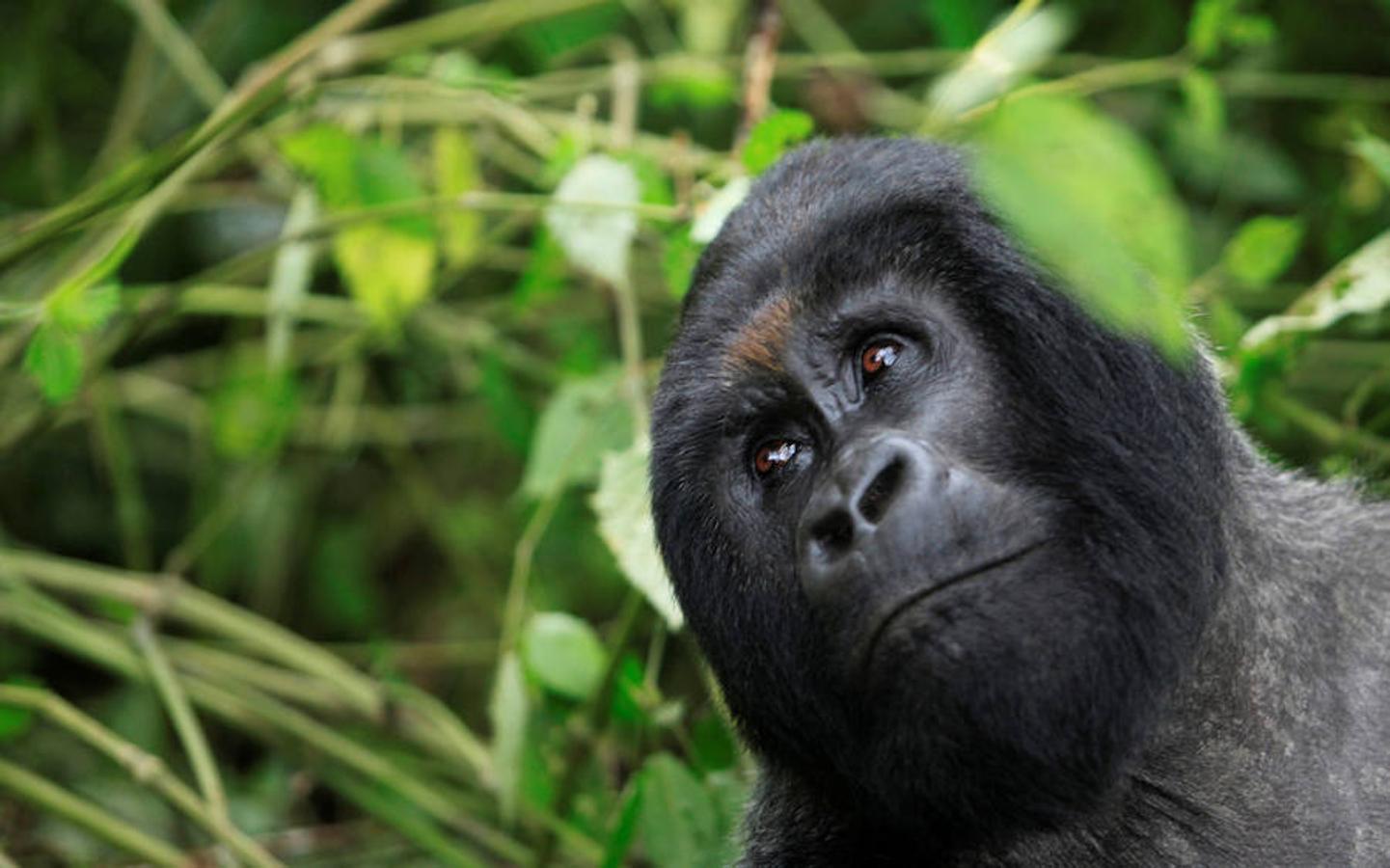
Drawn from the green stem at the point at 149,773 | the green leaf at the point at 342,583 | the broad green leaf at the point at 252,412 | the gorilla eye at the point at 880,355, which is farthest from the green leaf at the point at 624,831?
the green leaf at the point at 342,583

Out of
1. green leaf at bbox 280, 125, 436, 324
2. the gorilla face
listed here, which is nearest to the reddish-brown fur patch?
the gorilla face

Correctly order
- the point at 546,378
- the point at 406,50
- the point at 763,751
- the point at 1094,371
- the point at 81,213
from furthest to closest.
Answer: the point at 546,378
the point at 406,50
the point at 81,213
the point at 763,751
the point at 1094,371

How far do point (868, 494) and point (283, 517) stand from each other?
363 centimetres

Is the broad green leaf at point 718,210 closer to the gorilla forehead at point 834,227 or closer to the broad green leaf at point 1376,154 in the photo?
the gorilla forehead at point 834,227

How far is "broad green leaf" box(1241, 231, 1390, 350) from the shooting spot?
321 cm

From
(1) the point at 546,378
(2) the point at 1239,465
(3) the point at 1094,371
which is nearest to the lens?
(3) the point at 1094,371

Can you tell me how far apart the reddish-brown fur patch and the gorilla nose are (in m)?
0.27

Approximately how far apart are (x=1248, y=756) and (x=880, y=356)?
836mm

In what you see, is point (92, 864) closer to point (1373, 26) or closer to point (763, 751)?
point (763, 751)

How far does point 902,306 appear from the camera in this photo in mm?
2424

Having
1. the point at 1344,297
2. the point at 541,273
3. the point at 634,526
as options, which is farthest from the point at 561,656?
the point at 1344,297

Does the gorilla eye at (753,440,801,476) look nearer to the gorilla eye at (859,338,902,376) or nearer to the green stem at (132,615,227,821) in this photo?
the gorilla eye at (859,338,902,376)

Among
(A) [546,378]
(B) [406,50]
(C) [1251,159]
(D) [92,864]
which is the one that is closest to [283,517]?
(A) [546,378]

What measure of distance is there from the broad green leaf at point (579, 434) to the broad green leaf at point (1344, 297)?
4.10ft
